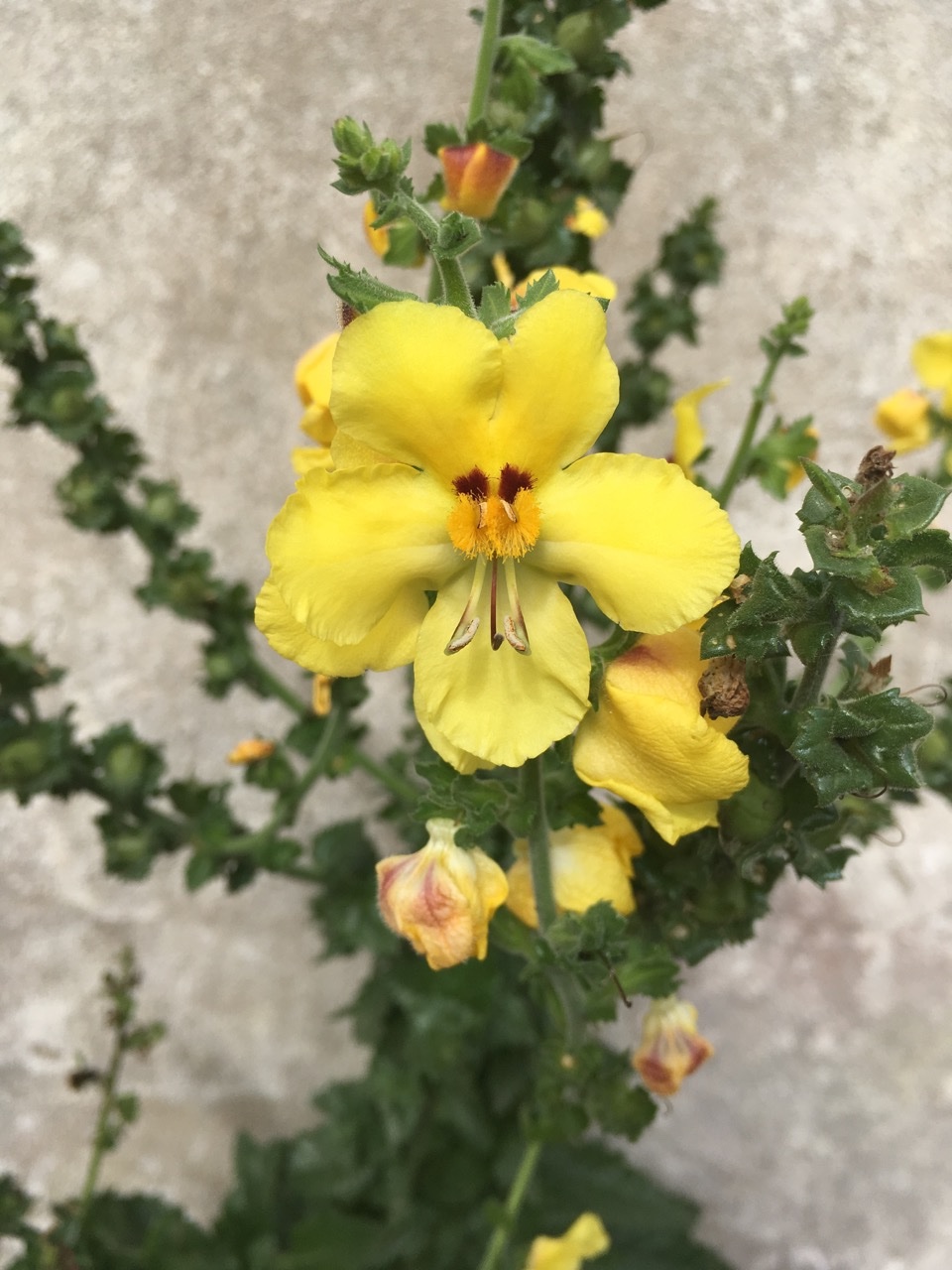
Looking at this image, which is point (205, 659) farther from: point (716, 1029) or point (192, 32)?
point (716, 1029)

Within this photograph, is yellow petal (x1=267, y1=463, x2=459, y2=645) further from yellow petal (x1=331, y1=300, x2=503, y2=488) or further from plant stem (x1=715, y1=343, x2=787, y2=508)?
plant stem (x1=715, y1=343, x2=787, y2=508)

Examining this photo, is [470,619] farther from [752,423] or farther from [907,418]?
[907,418]

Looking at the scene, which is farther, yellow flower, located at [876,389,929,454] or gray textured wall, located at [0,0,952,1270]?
gray textured wall, located at [0,0,952,1270]

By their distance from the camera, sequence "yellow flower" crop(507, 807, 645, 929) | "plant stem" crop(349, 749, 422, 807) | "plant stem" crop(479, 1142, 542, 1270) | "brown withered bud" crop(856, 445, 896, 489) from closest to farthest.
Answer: "brown withered bud" crop(856, 445, 896, 489) → "yellow flower" crop(507, 807, 645, 929) → "plant stem" crop(479, 1142, 542, 1270) → "plant stem" crop(349, 749, 422, 807)

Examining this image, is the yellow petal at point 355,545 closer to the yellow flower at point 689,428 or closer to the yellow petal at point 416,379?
the yellow petal at point 416,379

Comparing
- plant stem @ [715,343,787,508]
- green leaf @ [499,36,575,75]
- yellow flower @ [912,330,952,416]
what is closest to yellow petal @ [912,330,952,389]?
yellow flower @ [912,330,952,416]

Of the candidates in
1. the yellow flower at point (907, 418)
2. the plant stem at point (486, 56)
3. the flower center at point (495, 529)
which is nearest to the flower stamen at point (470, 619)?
the flower center at point (495, 529)

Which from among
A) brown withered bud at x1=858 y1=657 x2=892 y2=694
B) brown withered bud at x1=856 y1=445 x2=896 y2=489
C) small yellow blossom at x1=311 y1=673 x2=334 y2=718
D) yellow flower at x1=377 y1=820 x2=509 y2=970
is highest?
brown withered bud at x1=856 y1=445 x2=896 y2=489
